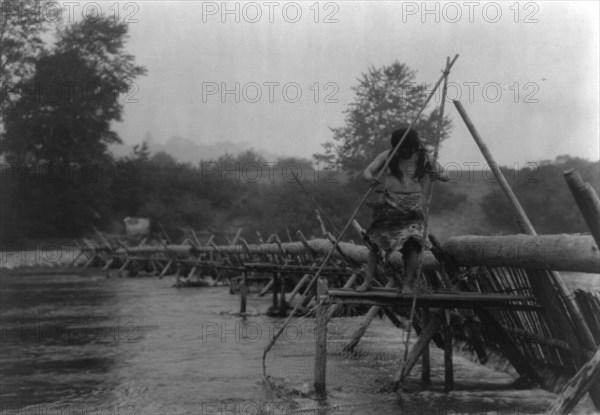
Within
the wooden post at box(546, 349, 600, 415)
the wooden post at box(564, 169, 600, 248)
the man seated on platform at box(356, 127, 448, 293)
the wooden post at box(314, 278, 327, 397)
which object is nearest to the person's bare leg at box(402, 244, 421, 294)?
the man seated on platform at box(356, 127, 448, 293)

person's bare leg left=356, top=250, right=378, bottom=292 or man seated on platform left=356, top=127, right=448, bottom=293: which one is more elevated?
man seated on platform left=356, top=127, right=448, bottom=293

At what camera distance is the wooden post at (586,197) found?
508 centimetres

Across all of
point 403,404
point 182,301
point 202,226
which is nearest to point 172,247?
point 182,301

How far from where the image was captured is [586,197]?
515 centimetres

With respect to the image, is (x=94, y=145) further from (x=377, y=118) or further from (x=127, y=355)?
(x=127, y=355)

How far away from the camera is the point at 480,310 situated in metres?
9.12

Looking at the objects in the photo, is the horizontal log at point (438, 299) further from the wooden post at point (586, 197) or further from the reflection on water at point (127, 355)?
the wooden post at point (586, 197)

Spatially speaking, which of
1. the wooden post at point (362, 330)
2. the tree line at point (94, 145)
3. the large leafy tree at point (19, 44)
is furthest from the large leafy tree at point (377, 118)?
the wooden post at point (362, 330)

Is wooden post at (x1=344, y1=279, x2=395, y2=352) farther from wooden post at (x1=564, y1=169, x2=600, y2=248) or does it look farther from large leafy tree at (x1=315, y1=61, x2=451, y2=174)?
large leafy tree at (x1=315, y1=61, x2=451, y2=174)

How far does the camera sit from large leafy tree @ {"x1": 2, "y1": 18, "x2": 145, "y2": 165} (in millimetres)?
49781

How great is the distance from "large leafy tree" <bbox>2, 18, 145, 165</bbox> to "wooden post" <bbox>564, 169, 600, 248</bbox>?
155ft

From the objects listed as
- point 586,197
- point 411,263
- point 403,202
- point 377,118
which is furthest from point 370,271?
point 377,118

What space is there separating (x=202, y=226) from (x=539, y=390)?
52.4 meters

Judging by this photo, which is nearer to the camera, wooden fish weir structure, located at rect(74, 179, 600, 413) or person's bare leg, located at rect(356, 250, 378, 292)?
wooden fish weir structure, located at rect(74, 179, 600, 413)
